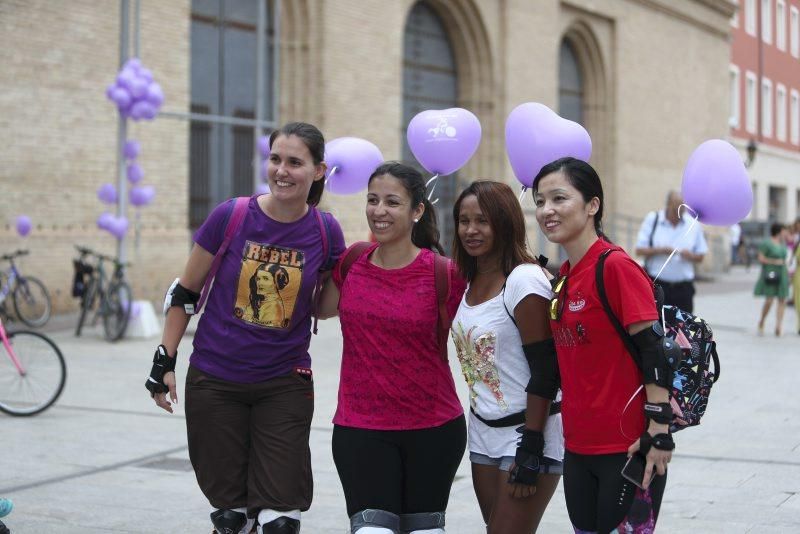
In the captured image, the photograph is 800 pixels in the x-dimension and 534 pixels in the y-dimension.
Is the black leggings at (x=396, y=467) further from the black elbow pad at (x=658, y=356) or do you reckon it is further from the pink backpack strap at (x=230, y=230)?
the black elbow pad at (x=658, y=356)

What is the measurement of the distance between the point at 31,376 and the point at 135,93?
5.85 m

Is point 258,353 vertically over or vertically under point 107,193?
under

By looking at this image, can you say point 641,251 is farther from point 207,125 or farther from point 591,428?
point 207,125

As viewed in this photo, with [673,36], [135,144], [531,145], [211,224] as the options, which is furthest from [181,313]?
[673,36]

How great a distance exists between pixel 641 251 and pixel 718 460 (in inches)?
123

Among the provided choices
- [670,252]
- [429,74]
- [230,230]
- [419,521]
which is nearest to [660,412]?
[419,521]

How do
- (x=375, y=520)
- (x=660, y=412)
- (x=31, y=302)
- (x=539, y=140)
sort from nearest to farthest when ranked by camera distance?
(x=660, y=412), (x=375, y=520), (x=539, y=140), (x=31, y=302)

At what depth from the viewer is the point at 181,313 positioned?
455 cm

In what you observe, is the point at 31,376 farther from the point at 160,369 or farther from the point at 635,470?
the point at 635,470

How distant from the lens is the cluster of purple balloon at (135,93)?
1416 cm

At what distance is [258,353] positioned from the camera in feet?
14.5

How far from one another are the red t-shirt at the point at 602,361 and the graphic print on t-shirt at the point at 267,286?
1.20m

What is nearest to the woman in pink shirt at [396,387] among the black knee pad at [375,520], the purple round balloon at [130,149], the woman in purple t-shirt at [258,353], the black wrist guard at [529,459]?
the black knee pad at [375,520]

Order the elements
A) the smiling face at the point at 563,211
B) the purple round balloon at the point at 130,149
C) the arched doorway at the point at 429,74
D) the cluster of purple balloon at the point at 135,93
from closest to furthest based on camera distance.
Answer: the smiling face at the point at 563,211, the cluster of purple balloon at the point at 135,93, the purple round balloon at the point at 130,149, the arched doorway at the point at 429,74
